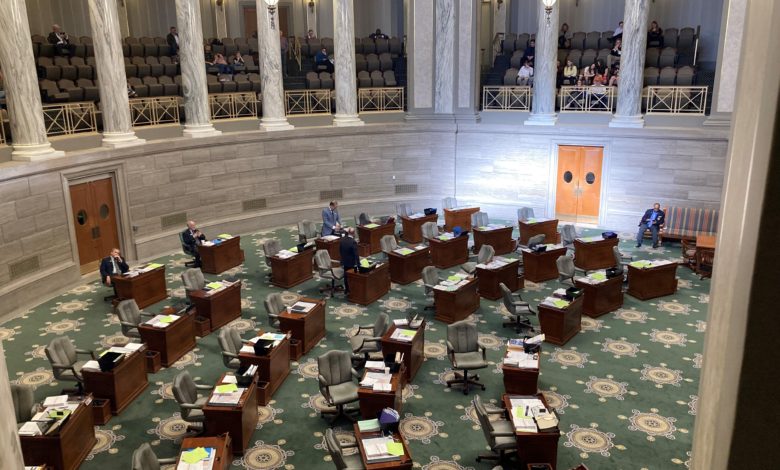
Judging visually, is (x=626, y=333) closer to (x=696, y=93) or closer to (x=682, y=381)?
(x=682, y=381)

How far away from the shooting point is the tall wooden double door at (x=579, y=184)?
682 inches

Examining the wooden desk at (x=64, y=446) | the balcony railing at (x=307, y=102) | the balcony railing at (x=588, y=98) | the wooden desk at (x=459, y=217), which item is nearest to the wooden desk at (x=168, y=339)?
the wooden desk at (x=64, y=446)

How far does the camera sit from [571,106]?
61.6ft

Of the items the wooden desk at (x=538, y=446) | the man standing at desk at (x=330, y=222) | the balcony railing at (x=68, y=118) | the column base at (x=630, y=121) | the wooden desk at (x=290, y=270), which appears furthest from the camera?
the column base at (x=630, y=121)

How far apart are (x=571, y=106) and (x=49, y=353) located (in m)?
15.2

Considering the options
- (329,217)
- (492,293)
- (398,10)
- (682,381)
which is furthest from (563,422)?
(398,10)

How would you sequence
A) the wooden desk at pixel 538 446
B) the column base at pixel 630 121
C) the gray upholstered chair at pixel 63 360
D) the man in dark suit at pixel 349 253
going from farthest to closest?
the column base at pixel 630 121
the man in dark suit at pixel 349 253
the gray upholstered chair at pixel 63 360
the wooden desk at pixel 538 446

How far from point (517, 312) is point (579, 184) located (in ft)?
26.1

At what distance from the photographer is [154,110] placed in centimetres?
1600

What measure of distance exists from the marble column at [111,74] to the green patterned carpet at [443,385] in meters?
3.60

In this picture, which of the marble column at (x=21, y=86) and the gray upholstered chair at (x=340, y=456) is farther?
the marble column at (x=21, y=86)

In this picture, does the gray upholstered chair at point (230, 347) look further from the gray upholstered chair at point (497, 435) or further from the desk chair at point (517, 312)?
the desk chair at point (517, 312)

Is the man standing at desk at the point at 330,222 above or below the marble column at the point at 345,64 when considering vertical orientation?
below

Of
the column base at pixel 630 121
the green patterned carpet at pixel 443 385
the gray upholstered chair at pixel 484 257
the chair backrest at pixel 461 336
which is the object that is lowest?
the green patterned carpet at pixel 443 385
